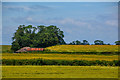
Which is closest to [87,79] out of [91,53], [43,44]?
[91,53]

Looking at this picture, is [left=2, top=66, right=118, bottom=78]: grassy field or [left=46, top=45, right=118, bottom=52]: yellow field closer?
[left=2, top=66, right=118, bottom=78]: grassy field

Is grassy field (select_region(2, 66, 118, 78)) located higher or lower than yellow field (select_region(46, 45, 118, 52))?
lower

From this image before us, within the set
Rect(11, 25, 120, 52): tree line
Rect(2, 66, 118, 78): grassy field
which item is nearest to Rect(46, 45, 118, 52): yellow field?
Rect(11, 25, 120, 52): tree line

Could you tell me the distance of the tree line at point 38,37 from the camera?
269 feet

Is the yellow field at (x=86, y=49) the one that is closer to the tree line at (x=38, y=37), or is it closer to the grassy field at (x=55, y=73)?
the tree line at (x=38, y=37)

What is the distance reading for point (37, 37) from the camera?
85.4 metres

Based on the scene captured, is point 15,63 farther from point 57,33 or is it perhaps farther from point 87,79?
point 57,33

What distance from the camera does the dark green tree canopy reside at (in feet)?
269

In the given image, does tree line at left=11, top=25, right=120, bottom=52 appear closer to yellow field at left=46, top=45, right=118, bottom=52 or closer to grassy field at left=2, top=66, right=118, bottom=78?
yellow field at left=46, top=45, right=118, bottom=52

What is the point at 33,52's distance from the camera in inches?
2894

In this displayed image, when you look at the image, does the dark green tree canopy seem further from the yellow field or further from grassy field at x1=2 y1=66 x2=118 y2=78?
grassy field at x1=2 y1=66 x2=118 y2=78

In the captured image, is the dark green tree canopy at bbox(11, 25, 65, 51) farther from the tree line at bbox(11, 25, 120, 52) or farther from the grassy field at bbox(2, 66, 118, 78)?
the grassy field at bbox(2, 66, 118, 78)

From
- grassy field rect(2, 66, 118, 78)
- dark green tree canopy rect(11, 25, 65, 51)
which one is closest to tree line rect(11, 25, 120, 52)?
dark green tree canopy rect(11, 25, 65, 51)

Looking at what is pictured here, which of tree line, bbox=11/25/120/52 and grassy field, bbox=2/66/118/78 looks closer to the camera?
grassy field, bbox=2/66/118/78
